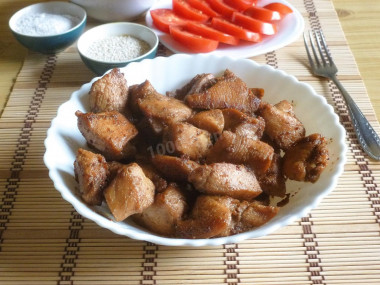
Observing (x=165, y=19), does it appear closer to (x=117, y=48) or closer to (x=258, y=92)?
(x=117, y=48)

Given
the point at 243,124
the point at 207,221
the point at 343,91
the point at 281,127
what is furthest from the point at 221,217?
the point at 343,91

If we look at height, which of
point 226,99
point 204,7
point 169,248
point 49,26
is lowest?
point 169,248

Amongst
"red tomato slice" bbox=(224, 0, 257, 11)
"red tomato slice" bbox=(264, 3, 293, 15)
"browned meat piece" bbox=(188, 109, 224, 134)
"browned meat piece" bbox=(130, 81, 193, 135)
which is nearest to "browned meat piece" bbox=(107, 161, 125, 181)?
"browned meat piece" bbox=(130, 81, 193, 135)

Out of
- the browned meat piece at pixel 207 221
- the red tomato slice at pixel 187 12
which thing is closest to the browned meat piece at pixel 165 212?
the browned meat piece at pixel 207 221

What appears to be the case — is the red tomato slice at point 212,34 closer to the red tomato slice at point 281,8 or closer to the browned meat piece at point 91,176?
the red tomato slice at point 281,8

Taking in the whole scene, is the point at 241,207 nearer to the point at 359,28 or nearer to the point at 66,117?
the point at 66,117
